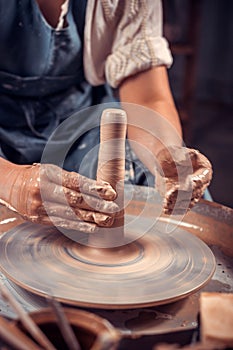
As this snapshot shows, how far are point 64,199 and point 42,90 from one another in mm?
702

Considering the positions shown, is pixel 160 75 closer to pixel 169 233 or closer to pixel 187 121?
pixel 169 233

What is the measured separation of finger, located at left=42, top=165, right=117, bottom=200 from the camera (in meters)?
1.04

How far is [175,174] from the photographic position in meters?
1.25

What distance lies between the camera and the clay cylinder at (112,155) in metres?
1.08

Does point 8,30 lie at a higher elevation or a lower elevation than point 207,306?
higher

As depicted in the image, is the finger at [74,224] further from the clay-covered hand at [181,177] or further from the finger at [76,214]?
the clay-covered hand at [181,177]

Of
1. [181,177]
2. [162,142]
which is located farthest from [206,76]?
[181,177]

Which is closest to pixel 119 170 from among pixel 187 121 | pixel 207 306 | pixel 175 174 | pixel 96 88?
pixel 175 174

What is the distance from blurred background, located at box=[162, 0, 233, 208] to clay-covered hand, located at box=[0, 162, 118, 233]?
92.4 inches

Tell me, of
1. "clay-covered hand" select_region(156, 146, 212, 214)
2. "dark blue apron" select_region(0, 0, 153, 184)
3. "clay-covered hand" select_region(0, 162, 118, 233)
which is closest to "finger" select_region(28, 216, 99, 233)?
"clay-covered hand" select_region(0, 162, 118, 233)

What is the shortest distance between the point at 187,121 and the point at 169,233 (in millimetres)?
2721

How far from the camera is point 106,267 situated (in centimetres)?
110

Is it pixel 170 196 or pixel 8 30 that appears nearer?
pixel 170 196

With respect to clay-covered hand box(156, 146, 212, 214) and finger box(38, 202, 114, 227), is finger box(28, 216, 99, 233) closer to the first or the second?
finger box(38, 202, 114, 227)
